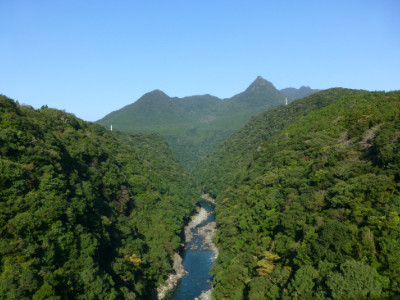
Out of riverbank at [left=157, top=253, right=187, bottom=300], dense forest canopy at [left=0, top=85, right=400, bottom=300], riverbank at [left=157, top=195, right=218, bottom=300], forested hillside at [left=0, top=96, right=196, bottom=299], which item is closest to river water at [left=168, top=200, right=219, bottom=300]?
riverbank at [left=157, top=195, right=218, bottom=300]

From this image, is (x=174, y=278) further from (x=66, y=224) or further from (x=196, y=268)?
(x=66, y=224)

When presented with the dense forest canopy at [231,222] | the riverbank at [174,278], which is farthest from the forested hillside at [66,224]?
the riverbank at [174,278]

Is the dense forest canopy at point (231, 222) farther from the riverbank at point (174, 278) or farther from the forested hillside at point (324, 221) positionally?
the riverbank at point (174, 278)

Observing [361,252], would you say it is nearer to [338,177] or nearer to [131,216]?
[338,177]

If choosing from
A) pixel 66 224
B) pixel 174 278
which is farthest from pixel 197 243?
pixel 66 224

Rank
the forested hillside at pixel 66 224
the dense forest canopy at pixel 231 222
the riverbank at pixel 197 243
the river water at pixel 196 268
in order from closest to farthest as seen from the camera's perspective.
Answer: the dense forest canopy at pixel 231 222
the forested hillside at pixel 66 224
the river water at pixel 196 268
the riverbank at pixel 197 243
